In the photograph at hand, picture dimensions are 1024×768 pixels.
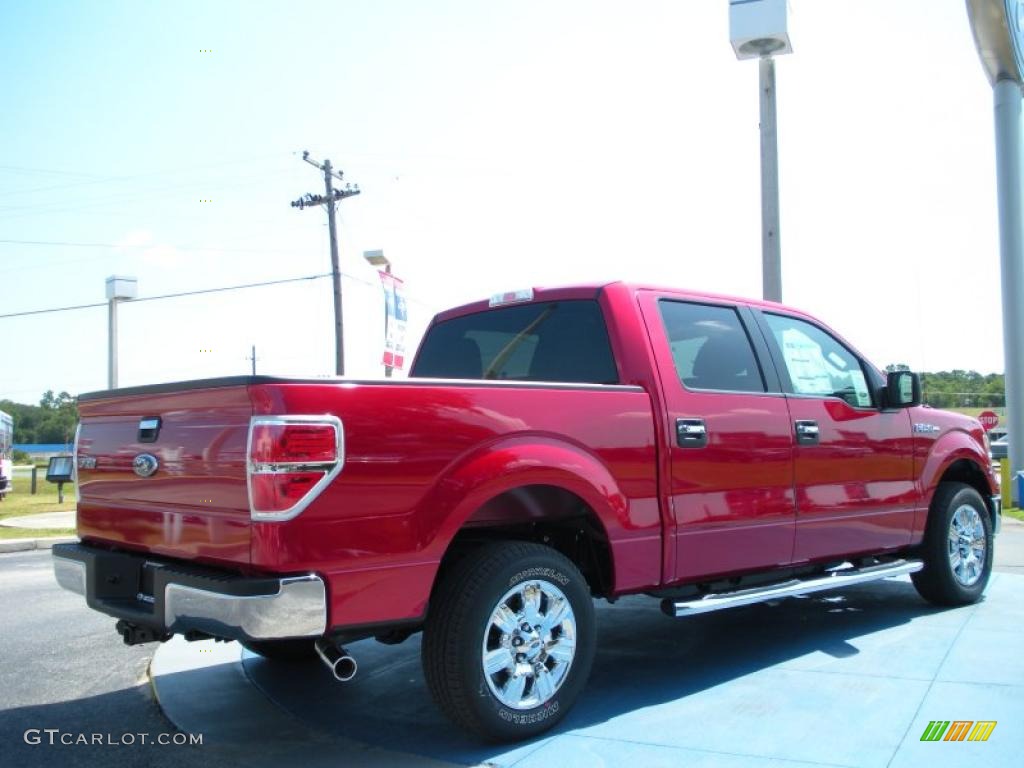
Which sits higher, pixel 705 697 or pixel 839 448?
pixel 839 448

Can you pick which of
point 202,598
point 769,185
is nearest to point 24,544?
point 202,598

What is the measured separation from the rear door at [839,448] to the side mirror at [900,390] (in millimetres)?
84

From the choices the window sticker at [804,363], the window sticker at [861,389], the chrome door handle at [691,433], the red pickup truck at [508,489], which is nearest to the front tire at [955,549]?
the red pickup truck at [508,489]

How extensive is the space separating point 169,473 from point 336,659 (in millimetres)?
1034

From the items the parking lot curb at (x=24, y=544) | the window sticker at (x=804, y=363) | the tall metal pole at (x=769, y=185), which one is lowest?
the parking lot curb at (x=24, y=544)

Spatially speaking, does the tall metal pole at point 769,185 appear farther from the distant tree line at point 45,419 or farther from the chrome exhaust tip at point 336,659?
the distant tree line at point 45,419

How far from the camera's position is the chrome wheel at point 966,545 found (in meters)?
6.34

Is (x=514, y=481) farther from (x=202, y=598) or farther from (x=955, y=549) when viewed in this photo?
(x=955, y=549)

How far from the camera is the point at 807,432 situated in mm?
5176

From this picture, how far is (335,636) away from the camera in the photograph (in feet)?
11.5

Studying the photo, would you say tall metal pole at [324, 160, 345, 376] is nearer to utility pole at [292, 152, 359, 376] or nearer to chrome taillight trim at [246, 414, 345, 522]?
utility pole at [292, 152, 359, 376]

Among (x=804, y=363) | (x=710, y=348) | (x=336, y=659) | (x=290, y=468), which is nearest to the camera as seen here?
(x=290, y=468)

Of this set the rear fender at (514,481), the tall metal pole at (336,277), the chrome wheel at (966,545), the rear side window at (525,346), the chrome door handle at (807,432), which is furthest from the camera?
the tall metal pole at (336,277)

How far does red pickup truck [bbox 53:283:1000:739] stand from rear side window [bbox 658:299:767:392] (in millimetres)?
19
